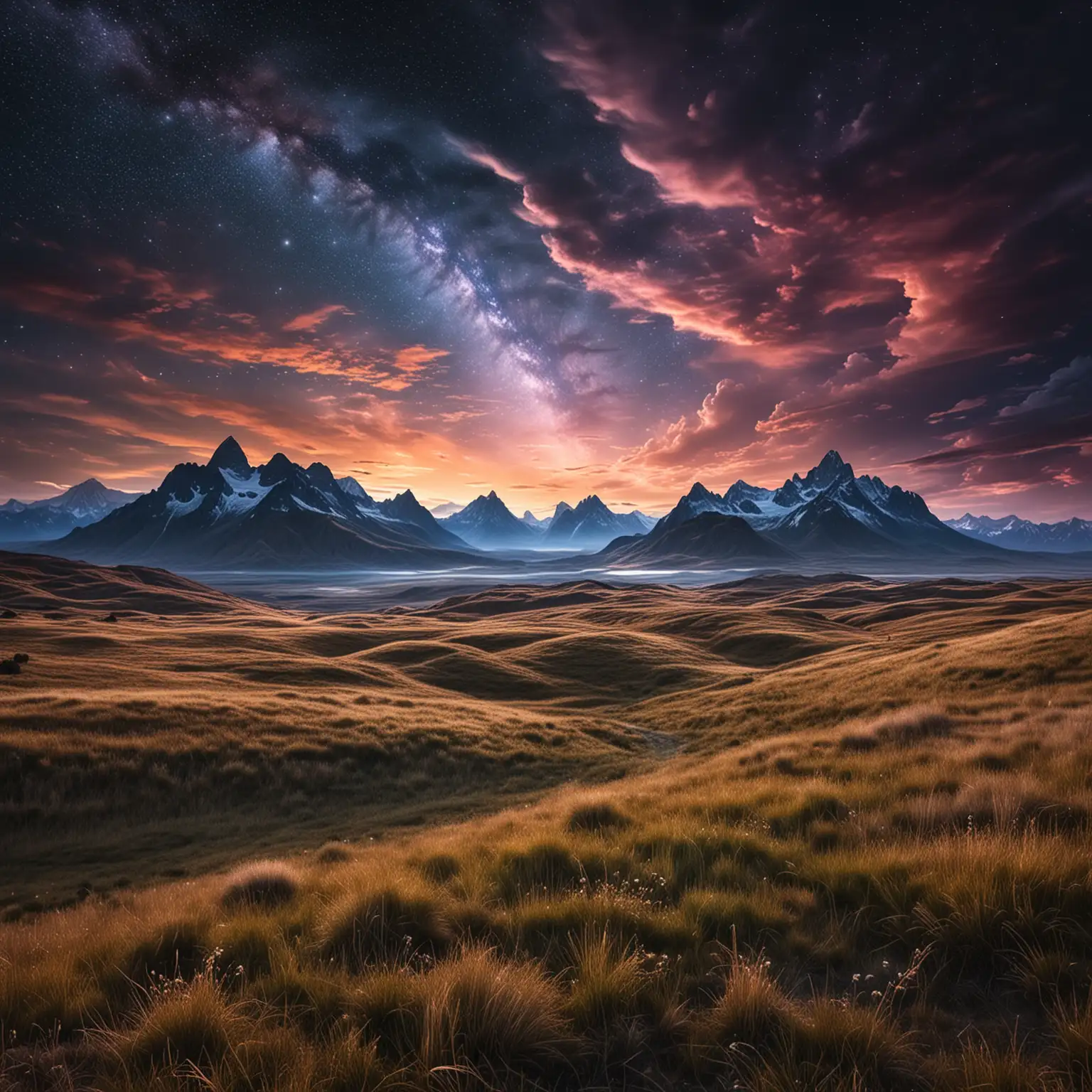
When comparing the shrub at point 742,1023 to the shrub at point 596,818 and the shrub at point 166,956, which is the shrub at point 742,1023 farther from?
the shrub at point 596,818

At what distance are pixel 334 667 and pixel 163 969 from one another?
4544cm

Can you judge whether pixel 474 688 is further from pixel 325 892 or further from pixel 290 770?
pixel 325 892

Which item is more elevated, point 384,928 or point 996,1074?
point 996,1074

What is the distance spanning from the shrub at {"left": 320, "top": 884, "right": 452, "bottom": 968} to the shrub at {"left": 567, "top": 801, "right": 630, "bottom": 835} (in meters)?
3.60

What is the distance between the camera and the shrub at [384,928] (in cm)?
463

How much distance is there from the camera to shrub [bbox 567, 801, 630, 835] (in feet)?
27.5

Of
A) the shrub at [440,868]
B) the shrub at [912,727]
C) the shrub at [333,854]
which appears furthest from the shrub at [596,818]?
the shrub at [912,727]

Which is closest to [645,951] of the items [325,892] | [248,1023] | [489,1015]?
[489,1015]

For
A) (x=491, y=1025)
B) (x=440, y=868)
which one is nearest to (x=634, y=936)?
(x=491, y=1025)

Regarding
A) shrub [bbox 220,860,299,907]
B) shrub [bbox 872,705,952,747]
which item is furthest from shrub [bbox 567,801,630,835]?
shrub [bbox 872,705,952,747]

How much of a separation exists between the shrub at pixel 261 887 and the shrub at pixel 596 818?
394cm

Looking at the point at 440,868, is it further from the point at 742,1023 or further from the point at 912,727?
the point at 912,727

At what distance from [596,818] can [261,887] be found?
15.9 feet

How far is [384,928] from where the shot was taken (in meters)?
4.91
